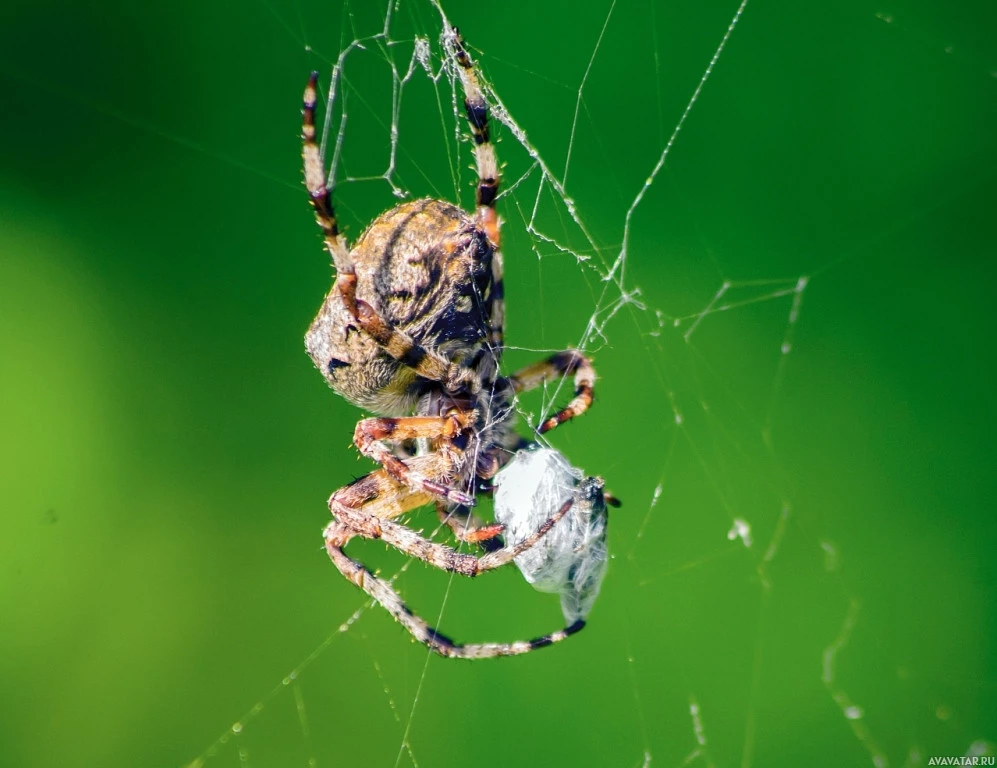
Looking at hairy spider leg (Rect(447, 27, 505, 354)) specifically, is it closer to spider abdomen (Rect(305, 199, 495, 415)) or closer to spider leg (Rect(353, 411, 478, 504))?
spider abdomen (Rect(305, 199, 495, 415))

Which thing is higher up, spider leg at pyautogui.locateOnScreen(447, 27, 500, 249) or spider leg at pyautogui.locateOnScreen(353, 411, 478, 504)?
spider leg at pyautogui.locateOnScreen(447, 27, 500, 249)

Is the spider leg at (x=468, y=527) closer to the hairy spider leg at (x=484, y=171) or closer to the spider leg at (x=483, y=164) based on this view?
the hairy spider leg at (x=484, y=171)

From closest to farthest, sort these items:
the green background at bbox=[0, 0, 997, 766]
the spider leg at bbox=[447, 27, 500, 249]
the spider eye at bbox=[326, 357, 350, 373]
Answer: the spider leg at bbox=[447, 27, 500, 249] < the spider eye at bbox=[326, 357, 350, 373] < the green background at bbox=[0, 0, 997, 766]

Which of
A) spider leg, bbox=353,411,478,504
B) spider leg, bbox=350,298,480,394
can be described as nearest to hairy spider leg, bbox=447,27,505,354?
spider leg, bbox=350,298,480,394

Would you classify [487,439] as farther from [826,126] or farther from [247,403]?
[826,126]

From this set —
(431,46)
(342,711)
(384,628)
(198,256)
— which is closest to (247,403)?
(198,256)
